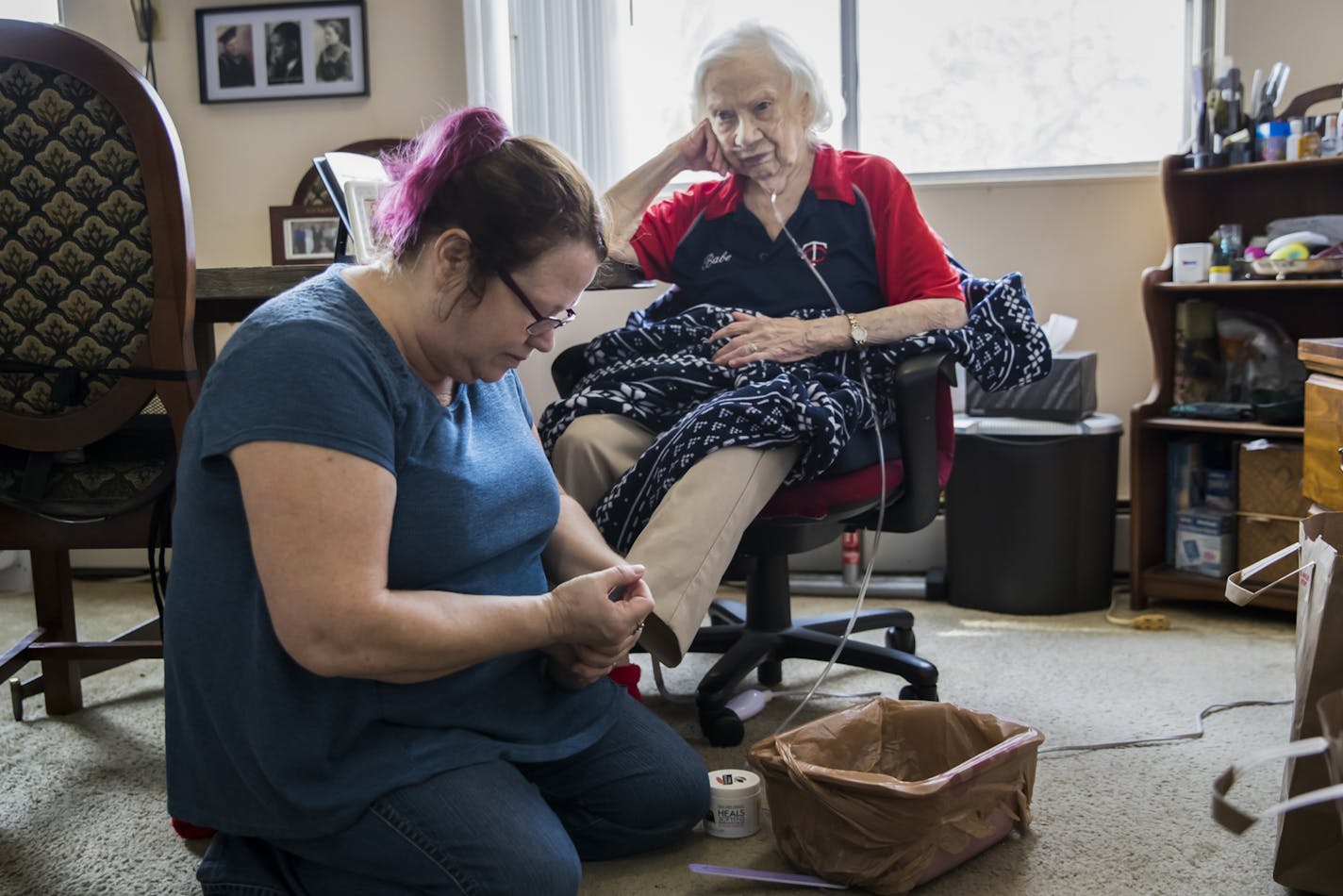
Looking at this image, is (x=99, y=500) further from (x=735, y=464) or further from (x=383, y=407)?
(x=735, y=464)

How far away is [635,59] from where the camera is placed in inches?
125

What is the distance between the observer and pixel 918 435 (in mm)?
1911

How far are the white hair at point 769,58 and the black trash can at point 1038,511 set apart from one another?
94cm

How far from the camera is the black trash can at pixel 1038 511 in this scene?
106 inches

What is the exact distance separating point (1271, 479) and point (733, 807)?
1655mm

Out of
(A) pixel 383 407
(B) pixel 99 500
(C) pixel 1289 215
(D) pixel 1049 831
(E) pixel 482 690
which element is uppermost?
(C) pixel 1289 215

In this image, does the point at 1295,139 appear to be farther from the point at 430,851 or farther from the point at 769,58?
the point at 430,851

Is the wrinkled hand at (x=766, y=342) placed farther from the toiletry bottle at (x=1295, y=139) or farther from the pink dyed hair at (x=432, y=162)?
the toiletry bottle at (x=1295, y=139)

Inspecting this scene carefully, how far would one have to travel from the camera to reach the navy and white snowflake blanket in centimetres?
179

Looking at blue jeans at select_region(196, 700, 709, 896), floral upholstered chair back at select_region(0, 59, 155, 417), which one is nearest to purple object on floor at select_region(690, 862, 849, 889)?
blue jeans at select_region(196, 700, 709, 896)

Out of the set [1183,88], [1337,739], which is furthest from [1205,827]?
[1183,88]

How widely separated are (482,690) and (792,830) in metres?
0.43

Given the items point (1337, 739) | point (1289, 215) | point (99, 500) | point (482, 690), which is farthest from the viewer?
point (1289, 215)

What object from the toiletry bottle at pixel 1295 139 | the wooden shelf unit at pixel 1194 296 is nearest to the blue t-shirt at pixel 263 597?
the wooden shelf unit at pixel 1194 296
